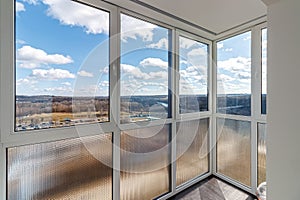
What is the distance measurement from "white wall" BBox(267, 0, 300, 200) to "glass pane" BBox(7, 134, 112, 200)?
152 centimetres

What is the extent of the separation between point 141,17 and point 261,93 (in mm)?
1978

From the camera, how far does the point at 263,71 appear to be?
271 cm

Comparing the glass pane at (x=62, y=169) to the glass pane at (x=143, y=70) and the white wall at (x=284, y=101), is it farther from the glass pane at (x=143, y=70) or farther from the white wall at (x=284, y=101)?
the white wall at (x=284, y=101)

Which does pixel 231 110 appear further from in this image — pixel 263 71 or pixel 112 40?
pixel 112 40

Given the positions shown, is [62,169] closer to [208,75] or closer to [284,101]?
[284,101]

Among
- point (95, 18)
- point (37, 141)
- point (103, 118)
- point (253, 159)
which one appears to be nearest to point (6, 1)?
point (95, 18)

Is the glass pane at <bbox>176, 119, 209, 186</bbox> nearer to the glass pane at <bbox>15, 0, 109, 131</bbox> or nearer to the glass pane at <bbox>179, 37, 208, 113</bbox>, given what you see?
the glass pane at <bbox>179, 37, 208, 113</bbox>

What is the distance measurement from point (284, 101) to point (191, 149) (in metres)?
2.23

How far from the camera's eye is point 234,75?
3.15 meters

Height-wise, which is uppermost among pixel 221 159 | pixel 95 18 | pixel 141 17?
pixel 141 17

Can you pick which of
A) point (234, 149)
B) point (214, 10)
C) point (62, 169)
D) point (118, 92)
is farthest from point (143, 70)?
point (234, 149)

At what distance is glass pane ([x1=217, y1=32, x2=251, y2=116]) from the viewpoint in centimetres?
295

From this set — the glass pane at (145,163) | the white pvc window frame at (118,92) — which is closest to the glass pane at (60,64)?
the white pvc window frame at (118,92)

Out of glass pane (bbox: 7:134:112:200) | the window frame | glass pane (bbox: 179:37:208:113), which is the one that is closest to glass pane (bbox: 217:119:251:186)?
the window frame
